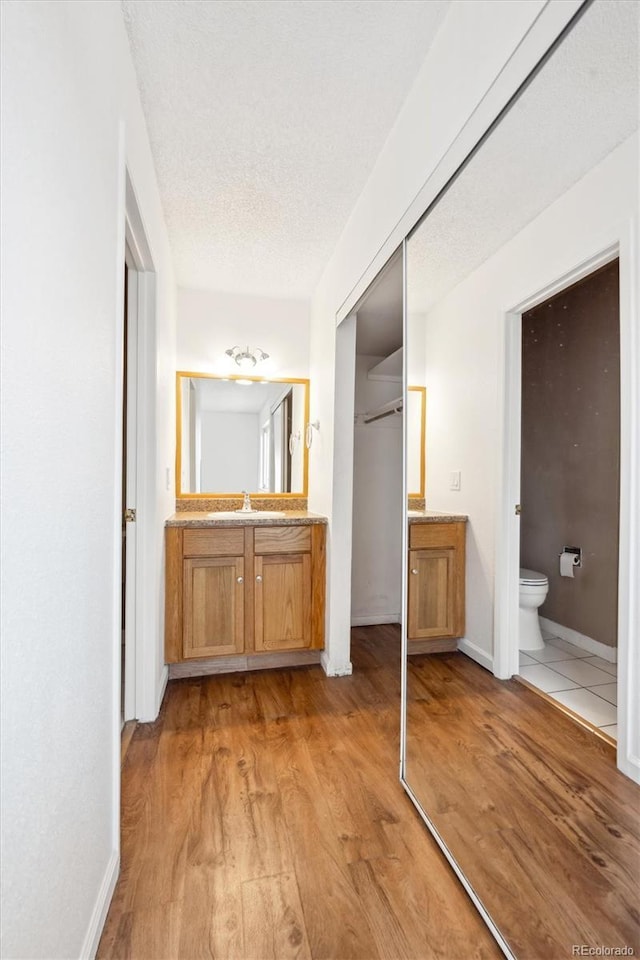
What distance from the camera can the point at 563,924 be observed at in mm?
926

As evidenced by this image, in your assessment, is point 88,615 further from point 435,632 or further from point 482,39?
point 482,39

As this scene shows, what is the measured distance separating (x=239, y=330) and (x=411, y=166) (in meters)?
1.84

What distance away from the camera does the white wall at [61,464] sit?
2.17ft

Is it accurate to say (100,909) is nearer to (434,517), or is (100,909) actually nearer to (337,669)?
(434,517)

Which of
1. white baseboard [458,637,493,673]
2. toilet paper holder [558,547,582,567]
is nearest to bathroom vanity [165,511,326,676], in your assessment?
white baseboard [458,637,493,673]

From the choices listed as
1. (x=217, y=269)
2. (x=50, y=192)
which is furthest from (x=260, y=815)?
(x=217, y=269)

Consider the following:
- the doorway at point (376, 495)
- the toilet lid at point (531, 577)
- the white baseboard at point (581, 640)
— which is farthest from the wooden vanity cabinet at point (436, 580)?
the doorway at point (376, 495)

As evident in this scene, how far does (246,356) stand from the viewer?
122 inches

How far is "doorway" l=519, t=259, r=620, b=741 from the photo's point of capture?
81cm

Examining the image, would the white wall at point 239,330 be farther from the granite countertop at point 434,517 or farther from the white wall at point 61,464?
the granite countertop at point 434,517

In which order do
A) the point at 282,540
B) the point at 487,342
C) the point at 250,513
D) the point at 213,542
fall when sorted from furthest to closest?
1. the point at 250,513
2. the point at 282,540
3. the point at 213,542
4. the point at 487,342

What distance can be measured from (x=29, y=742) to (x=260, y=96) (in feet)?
6.44

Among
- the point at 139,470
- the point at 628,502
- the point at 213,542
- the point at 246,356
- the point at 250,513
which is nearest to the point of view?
the point at 628,502

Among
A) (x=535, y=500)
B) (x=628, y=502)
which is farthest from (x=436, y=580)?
(x=628, y=502)
